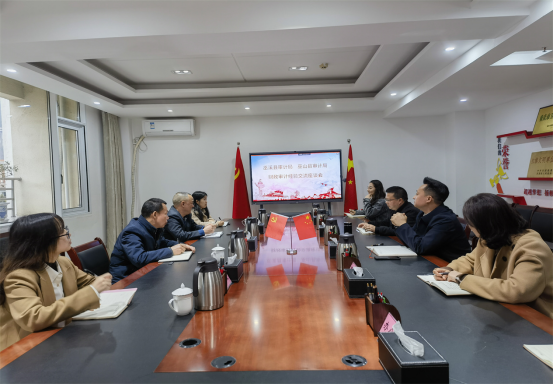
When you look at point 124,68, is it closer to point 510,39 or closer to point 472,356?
point 510,39

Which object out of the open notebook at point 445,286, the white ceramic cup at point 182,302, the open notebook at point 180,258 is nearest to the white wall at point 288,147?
the open notebook at point 180,258

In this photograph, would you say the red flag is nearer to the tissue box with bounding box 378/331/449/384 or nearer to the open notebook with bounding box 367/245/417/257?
the open notebook with bounding box 367/245/417/257

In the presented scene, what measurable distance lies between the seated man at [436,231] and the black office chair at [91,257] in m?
2.36

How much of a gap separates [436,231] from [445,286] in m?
0.83

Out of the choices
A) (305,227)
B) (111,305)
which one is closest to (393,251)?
(305,227)

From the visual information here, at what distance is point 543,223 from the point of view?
13.3 ft

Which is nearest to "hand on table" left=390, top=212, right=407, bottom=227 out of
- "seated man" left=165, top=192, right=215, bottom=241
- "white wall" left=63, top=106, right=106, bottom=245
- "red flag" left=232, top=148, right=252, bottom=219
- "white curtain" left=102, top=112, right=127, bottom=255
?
"seated man" left=165, top=192, right=215, bottom=241

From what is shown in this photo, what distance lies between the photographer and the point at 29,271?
1.47 metres

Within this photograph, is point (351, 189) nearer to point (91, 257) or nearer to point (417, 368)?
point (91, 257)

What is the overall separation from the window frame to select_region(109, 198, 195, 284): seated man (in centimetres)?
289

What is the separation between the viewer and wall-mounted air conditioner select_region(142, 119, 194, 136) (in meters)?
6.53

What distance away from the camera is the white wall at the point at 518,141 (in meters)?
4.70

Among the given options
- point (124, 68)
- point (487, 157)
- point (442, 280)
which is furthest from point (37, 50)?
point (487, 157)

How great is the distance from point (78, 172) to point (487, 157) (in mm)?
7192
